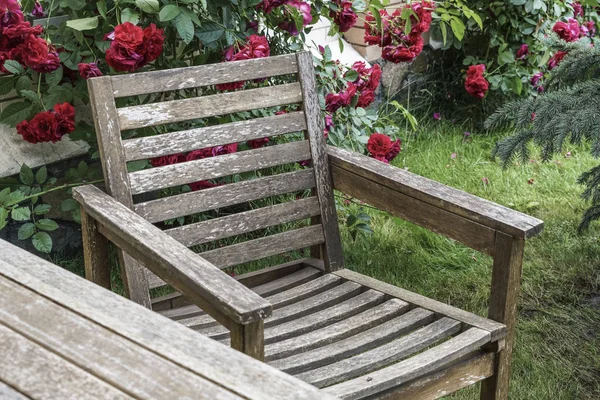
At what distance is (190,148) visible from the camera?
7.55ft

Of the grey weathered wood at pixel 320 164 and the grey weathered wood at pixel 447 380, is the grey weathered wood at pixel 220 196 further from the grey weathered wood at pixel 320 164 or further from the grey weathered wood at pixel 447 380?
the grey weathered wood at pixel 447 380

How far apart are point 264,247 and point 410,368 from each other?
705 mm

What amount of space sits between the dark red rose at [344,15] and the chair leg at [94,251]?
1321mm

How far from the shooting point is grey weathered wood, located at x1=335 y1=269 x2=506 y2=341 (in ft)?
6.76

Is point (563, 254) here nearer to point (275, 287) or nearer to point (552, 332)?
point (552, 332)

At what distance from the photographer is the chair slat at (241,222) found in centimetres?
230

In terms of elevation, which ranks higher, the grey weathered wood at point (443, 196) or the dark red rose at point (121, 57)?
the dark red rose at point (121, 57)

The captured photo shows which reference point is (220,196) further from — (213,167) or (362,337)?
(362,337)

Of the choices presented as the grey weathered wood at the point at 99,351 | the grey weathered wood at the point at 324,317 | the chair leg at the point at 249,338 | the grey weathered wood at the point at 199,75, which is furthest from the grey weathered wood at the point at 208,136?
the grey weathered wood at the point at 99,351

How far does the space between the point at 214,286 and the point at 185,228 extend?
67 cm

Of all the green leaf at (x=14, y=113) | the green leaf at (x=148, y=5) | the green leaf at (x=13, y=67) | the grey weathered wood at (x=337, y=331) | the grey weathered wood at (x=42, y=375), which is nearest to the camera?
the grey weathered wood at (x=42, y=375)

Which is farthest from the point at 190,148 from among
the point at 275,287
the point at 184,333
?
the point at 184,333

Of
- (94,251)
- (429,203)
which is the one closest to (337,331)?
(429,203)

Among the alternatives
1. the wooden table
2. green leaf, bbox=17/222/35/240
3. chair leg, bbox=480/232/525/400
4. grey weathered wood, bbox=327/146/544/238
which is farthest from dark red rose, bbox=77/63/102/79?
the wooden table
